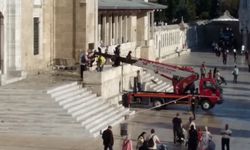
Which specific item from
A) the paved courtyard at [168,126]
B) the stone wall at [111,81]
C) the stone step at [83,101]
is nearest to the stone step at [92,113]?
the stone step at [83,101]

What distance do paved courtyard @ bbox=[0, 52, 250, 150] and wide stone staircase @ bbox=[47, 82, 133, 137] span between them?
2.05ft

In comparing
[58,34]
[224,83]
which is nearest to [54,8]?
[58,34]

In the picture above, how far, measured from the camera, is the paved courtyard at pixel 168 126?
95.5 feet

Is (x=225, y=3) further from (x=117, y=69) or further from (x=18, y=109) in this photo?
(x=18, y=109)

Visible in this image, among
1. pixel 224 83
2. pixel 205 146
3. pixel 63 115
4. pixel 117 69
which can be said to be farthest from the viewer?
pixel 224 83

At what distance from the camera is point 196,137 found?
28109mm

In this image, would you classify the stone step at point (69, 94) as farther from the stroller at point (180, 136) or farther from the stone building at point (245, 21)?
the stone building at point (245, 21)

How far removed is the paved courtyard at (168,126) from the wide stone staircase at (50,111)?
462mm

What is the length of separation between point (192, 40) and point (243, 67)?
29234 mm

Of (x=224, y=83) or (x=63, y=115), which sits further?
(x=224, y=83)

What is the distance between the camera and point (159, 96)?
40688mm

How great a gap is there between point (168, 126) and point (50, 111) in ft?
20.0

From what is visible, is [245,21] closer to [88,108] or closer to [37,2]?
[37,2]

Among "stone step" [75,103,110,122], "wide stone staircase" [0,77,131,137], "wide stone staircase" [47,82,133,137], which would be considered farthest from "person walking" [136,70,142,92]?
"wide stone staircase" [0,77,131,137]
